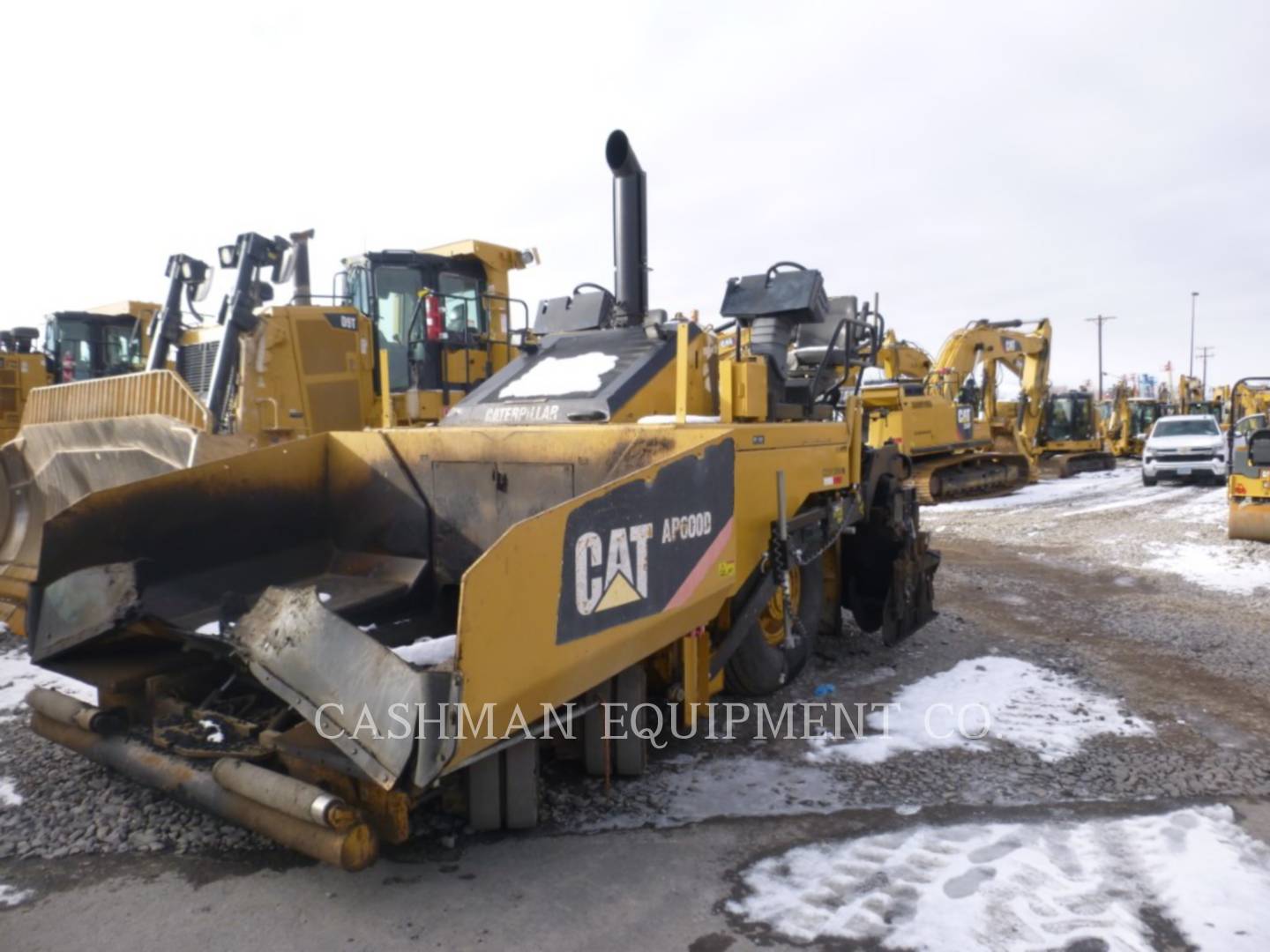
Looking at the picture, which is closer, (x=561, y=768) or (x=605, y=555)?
(x=605, y=555)

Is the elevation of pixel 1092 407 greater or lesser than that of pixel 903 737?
greater

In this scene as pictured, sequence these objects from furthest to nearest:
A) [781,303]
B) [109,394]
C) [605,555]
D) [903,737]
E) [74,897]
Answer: [109,394] < [781,303] < [903,737] < [605,555] < [74,897]

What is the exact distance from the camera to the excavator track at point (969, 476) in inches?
630

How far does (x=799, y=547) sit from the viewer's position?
15.7ft

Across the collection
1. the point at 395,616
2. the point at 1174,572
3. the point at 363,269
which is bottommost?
the point at 1174,572

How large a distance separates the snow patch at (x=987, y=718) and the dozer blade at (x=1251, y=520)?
6.51 meters

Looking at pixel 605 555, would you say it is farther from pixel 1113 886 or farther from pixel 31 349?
pixel 31 349

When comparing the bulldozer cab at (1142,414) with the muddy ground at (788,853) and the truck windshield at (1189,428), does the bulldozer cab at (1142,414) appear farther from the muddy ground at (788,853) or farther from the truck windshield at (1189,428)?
the muddy ground at (788,853)

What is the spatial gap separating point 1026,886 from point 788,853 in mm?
750

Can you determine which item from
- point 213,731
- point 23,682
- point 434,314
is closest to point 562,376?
point 213,731

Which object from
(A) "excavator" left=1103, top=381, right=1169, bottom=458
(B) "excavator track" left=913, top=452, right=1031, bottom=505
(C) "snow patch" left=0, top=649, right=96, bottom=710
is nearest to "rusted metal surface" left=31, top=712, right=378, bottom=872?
Result: (C) "snow patch" left=0, top=649, right=96, bottom=710

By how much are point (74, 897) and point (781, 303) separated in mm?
4090

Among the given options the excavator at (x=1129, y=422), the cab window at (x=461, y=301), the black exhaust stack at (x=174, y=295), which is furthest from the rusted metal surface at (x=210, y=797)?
the excavator at (x=1129, y=422)

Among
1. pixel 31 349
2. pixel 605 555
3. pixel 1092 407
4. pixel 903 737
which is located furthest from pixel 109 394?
pixel 1092 407
